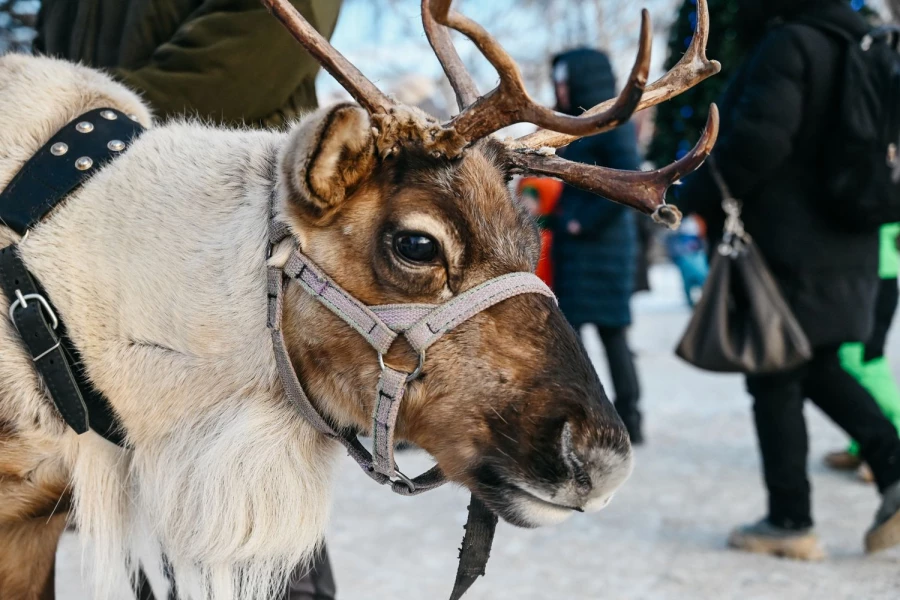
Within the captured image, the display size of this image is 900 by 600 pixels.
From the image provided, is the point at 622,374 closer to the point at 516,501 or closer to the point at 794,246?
the point at 794,246

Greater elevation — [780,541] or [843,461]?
[780,541]

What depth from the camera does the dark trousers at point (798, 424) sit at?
3693 mm

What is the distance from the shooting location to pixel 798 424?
147 inches

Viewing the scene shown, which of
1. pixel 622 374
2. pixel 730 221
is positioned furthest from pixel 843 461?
pixel 730 221

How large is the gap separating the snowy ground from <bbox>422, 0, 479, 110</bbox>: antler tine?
133 centimetres

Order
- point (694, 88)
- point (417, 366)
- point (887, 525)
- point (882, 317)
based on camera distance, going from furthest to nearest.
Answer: point (694, 88) → point (882, 317) → point (887, 525) → point (417, 366)

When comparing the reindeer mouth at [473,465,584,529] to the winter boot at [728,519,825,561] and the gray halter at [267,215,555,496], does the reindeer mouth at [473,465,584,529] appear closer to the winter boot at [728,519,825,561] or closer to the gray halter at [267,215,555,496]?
the gray halter at [267,215,555,496]

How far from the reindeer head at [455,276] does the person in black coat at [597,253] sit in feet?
12.3

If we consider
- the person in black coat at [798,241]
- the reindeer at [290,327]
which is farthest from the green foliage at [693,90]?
the reindeer at [290,327]

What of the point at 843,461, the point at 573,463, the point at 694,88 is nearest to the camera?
the point at 573,463

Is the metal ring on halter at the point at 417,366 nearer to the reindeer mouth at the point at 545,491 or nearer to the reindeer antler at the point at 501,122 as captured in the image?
the reindeer mouth at the point at 545,491

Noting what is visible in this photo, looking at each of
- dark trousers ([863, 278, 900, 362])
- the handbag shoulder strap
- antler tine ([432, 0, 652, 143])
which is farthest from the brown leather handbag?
antler tine ([432, 0, 652, 143])

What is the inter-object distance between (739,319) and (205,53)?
2514mm

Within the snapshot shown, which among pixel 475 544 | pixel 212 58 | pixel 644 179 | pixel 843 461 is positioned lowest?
pixel 843 461
